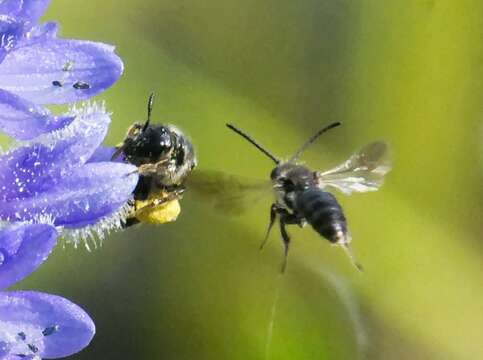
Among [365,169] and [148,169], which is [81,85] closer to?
[148,169]

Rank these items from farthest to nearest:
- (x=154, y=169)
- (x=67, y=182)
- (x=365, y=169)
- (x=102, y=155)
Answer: (x=365, y=169)
(x=154, y=169)
(x=102, y=155)
(x=67, y=182)

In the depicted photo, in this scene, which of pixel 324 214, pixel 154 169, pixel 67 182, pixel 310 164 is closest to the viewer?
pixel 67 182

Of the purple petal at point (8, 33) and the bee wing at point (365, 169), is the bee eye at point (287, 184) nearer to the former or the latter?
the bee wing at point (365, 169)

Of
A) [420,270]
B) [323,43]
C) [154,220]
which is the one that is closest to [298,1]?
[323,43]

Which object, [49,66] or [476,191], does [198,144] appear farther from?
[49,66]

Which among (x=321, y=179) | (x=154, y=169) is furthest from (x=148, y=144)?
(x=321, y=179)

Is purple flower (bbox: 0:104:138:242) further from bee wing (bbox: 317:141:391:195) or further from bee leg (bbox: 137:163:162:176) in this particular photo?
bee wing (bbox: 317:141:391:195)

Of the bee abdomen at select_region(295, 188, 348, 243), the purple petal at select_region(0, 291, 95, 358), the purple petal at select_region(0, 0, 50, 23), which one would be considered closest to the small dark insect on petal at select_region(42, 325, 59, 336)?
the purple petal at select_region(0, 291, 95, 358)
